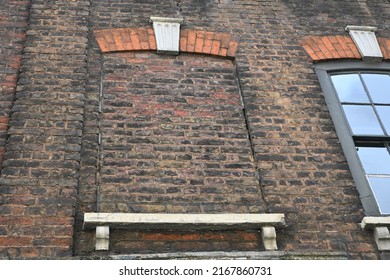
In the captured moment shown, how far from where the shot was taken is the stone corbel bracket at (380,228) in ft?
14.0

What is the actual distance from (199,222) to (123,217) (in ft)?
2.07

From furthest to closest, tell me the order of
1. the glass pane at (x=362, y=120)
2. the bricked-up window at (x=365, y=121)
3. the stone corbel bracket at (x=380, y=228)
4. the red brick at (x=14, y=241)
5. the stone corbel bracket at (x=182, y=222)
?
1. the glass pane at (x=362, y=120)
2. the bricked-up window at (x=365, y=121)
3. the stone corbel bracket at (x=380, y=228)
4. the stone corbel bracket at (x=182, y=222)
5. the red brick at (x=14, y=241)

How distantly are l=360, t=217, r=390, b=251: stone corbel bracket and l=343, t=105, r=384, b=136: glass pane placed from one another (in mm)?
1247

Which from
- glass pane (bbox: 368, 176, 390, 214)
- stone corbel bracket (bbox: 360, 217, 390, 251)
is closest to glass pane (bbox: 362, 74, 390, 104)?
glass pane (bbox: 368, 176, 390, 214)

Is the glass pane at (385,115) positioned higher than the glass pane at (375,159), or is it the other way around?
the glass pane at (385,115)

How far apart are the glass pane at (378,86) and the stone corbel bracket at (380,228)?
186 cm

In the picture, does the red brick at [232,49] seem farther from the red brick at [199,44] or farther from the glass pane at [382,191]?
the glass pane at [382,191]

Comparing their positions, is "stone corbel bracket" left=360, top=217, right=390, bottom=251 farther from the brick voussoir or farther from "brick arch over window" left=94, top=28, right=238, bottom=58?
"brick arch over window" left=94, top=28, right=238, bottom=58

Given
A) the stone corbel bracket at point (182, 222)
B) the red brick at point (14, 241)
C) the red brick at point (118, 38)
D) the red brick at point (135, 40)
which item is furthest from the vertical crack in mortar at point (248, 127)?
the red brick at point (14, 241)

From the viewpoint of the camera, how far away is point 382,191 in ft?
15.9

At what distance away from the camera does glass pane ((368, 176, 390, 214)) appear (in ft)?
15.5

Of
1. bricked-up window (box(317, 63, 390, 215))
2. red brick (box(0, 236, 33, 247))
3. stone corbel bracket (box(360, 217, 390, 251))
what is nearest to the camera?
red brick (box(0, 236, 33, 247))

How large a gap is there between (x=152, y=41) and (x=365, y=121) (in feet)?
8.48

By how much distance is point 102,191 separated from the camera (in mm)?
4398
